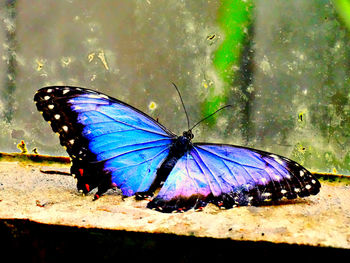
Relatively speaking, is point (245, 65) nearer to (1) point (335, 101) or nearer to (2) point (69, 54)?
(1) point (335, 101)

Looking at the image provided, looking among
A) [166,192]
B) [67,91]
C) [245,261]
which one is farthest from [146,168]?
[245,261]

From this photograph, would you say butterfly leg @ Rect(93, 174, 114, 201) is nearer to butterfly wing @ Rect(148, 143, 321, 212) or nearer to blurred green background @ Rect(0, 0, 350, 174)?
butterfly wing @ Rect(148, 143, 321, 212)

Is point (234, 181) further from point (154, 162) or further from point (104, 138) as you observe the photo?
point (104, 138)

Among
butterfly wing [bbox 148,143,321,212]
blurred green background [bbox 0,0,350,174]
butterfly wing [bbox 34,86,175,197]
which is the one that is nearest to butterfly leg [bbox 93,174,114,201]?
butterfly wing [bbox 34,86,175,197]

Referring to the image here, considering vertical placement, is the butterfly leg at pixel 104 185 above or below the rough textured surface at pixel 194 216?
above

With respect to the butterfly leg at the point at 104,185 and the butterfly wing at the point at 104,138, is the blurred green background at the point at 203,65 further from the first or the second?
the butterfly leg at the point at 104,185

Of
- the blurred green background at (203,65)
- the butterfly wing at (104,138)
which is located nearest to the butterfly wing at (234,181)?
the butterfly wing at (104,138)

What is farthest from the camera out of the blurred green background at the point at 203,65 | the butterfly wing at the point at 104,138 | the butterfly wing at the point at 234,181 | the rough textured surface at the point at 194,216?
the blurred green background at the point at 203,65
